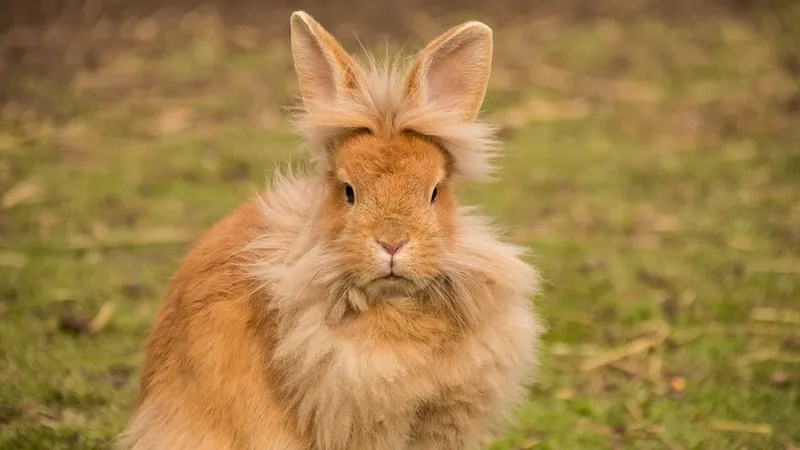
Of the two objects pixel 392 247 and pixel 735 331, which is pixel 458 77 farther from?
pixel 735 331

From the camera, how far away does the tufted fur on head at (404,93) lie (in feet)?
9.43

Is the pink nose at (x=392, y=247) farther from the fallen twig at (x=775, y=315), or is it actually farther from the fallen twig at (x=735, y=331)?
the fallen twig at (x=775, y=315)

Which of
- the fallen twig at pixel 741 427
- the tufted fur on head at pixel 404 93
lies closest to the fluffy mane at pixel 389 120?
the tufted fur on head at pixel 404 93

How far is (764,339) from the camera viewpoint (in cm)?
464

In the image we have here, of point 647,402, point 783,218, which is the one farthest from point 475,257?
point 783,218

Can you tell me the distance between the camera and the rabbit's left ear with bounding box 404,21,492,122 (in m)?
3.00

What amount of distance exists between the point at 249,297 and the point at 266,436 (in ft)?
1.15

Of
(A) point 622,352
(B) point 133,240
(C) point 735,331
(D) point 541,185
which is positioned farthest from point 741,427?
(B) point 133,240

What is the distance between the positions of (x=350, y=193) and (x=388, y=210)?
0.14 metres

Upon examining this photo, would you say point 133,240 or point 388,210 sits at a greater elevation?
point 388,210

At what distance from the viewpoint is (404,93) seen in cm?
290

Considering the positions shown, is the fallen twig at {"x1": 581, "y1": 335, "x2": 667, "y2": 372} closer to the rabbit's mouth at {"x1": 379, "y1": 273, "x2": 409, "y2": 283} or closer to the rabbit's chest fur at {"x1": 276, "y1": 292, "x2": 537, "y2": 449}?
the rabbit's chest fur at {"x1": 276, "y1": 292, "x2": 537, "y2": 449}

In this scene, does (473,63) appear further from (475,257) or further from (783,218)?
(783,218)

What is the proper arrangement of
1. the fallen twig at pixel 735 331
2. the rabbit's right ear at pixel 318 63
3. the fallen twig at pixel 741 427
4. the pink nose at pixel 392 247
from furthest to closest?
the fallen twig at pixel 735 331, the fallen twig at pixel 741 427, the rabbit's right ear at pixel 318 63, the pink nose at pixel 392 247
